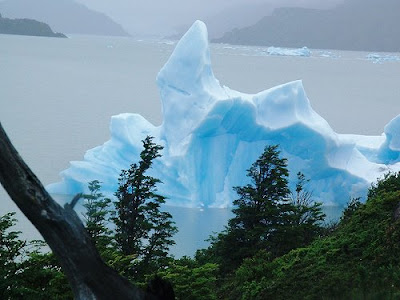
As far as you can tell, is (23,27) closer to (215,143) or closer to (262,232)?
(215,143)

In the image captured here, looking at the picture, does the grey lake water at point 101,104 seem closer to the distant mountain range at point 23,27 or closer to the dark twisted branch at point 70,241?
the dark twisted branch at point 70,241

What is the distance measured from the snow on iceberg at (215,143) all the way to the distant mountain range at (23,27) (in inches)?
3882

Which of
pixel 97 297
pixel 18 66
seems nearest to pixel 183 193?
pixel 97 297

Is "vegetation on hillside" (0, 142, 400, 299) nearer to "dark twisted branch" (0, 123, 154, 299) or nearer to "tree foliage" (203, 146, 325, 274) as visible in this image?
"tree foliage" (203, 146, 325, 274)

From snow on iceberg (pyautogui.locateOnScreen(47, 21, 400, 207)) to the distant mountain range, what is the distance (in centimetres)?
9860

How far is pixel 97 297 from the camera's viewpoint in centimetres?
283

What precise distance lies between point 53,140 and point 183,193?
7.95m

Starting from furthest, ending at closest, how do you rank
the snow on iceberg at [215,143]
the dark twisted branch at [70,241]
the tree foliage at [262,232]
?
the snow on iceberg at [215,143] → the tree foliage at [262,232] → the dark twisted branch at [70,241]

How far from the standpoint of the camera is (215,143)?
53.4ft

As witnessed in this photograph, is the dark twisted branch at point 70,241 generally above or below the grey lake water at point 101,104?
below

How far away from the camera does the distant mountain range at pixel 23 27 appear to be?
4230 inches

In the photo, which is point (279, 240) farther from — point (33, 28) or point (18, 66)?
point (33, 28)

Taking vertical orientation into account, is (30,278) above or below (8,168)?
above

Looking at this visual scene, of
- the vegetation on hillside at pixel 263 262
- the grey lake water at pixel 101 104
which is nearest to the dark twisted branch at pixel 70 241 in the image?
the vegetation on hillside at pixel 263 262
